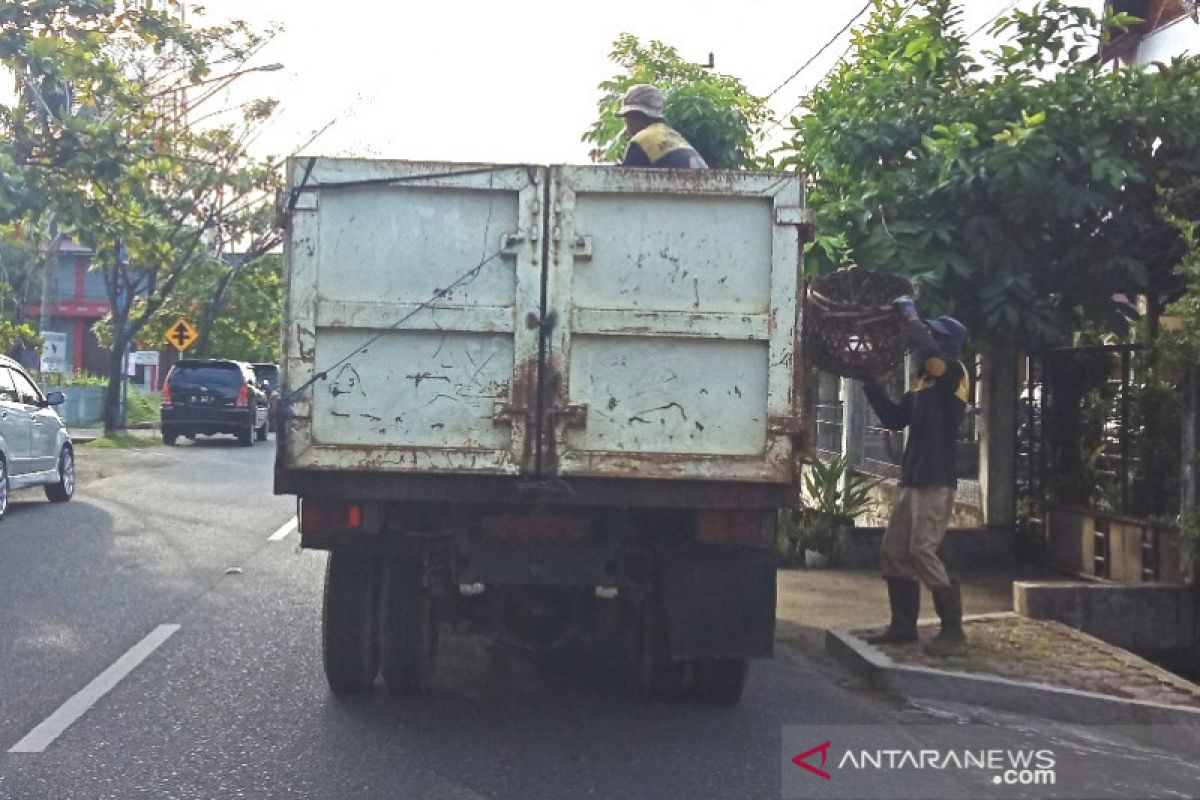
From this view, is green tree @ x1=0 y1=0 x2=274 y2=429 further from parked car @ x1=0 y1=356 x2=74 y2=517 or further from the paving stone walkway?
the paving stone walkway

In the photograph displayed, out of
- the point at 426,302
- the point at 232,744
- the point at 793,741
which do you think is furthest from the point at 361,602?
the point at 793,741

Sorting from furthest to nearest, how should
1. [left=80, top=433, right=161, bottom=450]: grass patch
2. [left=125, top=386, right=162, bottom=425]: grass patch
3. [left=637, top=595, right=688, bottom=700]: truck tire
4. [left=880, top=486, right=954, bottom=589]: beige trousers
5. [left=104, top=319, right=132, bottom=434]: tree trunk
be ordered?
[left=125, top=386, right=162, bottom=425]: grass patch → [left=104, top=319, right=132, bottom=434]: tree trunk → [left=80, top=433, right=161, bottom=450]: grass patch → [left=880, top=486, right=954, bottom=589]: beige trousers → [left=637, top=595, right=688, bottom=700]: truck tire

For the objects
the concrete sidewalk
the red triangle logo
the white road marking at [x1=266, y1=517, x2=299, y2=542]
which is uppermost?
the white road marking at [x1=266, y1=517, x2=299, y2=542]

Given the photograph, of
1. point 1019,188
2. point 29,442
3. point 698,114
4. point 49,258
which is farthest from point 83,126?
point 49,258

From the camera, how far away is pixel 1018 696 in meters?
7.38

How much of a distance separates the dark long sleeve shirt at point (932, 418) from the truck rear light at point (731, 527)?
1.84 metres

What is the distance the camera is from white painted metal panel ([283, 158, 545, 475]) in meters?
6.39

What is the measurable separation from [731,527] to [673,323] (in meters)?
0.92

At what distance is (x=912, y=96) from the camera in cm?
1086

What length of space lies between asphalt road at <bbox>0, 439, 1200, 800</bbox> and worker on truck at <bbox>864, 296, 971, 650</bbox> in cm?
68

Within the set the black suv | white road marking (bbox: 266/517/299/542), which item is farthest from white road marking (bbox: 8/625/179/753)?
the black suv

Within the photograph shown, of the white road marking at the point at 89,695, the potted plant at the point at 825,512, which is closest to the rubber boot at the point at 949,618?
the potted plant at the point at 825,512

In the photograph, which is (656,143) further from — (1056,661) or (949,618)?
(1056,661)

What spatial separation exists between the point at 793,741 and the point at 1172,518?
4954mm
